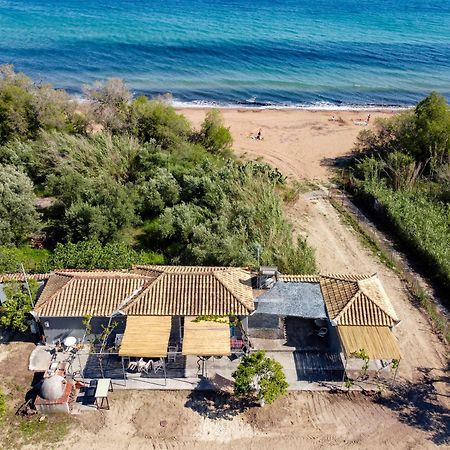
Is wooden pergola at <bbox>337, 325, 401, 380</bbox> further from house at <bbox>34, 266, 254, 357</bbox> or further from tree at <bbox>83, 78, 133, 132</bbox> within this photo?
tree at <bbox>83, 78, 133, 132</bbox>

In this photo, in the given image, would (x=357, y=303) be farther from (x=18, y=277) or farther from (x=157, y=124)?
(x=157, y=124)

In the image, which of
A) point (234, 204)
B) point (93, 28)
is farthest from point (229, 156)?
point (93, 28)

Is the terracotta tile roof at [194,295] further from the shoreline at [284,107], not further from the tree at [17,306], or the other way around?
the shoreline at [284,107]

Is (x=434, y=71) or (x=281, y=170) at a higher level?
(x=434, y=71)

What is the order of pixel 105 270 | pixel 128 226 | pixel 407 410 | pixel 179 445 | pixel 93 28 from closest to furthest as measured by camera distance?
1. pixel 179 445
2. pixel 407 410
3. pixel 105 270
4. pixel 128 226
5. pixel 93 28

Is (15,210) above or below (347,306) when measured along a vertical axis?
below

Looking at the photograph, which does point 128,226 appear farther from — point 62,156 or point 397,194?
point 397,194

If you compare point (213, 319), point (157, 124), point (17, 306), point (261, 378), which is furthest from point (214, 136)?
point (261, 378)
